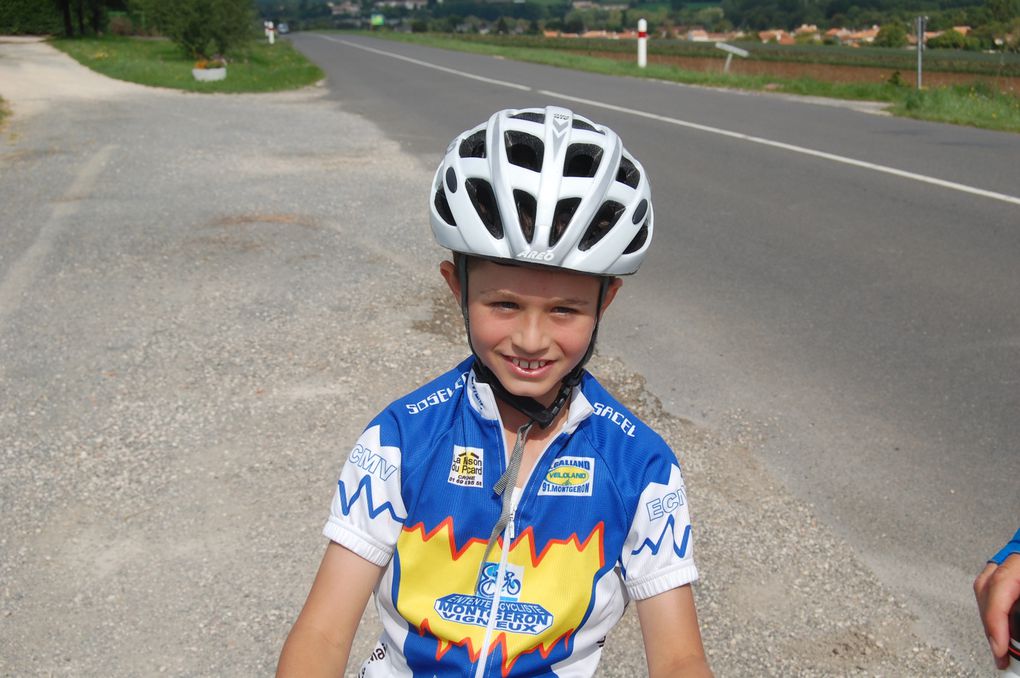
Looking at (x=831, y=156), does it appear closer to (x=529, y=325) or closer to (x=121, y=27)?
(x=529, y=325)

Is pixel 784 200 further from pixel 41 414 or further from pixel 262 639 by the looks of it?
pixel 262 639

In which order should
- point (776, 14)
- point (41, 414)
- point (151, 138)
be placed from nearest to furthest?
point (41, 414), point (151, 138), point (776, 14)

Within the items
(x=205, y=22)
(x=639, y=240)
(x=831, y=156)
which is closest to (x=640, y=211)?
(x=639, y=240)

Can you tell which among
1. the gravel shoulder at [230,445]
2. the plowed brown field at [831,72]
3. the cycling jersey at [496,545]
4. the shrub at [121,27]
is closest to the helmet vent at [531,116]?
the cycling jersey at [496,545]

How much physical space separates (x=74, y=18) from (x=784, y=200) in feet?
162

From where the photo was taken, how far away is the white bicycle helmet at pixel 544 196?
207cm

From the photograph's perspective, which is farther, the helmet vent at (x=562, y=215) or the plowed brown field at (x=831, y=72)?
the plowed brown field at (x=831, y=72)

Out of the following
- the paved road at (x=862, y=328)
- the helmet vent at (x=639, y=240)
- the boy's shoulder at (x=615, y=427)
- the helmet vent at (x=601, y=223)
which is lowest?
the paved road at (x=862, y=328)

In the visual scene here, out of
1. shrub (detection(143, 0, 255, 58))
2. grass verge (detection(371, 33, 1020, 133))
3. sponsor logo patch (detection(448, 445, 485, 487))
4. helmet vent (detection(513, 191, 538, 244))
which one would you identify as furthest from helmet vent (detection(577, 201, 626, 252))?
shrub (detection(143, 0, 255, 58))

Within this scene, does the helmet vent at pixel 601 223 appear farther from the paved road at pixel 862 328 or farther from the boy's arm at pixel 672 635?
the paved road at pixel 862 328

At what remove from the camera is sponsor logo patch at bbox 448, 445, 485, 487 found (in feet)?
6.61

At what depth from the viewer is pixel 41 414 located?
493cm

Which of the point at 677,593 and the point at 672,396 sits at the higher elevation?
the point at 677,593

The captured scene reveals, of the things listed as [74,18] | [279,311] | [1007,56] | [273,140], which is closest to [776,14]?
[74,18]
